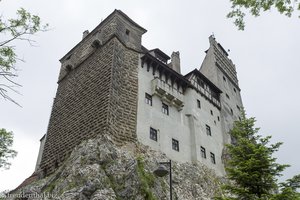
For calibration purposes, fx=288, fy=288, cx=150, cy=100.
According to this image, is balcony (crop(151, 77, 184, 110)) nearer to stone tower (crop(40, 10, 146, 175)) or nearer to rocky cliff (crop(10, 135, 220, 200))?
stone tower (crop(40, 10, 146, 175))

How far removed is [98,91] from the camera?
65.3 feet

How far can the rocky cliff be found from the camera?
14.1 metres

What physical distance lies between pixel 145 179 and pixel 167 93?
8890 millimetres

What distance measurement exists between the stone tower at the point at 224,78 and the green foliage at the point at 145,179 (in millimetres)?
13204

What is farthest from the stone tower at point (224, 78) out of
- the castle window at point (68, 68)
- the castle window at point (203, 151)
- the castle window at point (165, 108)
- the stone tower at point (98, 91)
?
the castle window at point (68, 68)

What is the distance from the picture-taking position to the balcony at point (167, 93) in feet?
73.0

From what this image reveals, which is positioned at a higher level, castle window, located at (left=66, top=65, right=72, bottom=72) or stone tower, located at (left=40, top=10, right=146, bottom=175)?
castle window, located at (left=66, top=65, right=72, bottom=72)

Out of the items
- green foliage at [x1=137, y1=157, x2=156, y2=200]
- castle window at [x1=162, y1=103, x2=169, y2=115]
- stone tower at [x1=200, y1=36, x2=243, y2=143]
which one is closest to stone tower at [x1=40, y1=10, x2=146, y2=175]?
green foliage at [x1=137, y1=157, x2=156, y2=200]

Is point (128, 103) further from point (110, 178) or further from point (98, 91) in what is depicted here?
point (110, 178)

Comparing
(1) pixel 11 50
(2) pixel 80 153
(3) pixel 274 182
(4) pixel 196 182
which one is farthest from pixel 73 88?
(3) pixel 274 182

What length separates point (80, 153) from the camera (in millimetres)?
16641

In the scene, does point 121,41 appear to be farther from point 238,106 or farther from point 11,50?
point 238,106

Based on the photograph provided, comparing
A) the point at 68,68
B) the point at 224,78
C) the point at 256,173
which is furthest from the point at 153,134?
the point at 224,78

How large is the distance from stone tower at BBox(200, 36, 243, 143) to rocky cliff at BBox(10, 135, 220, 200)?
457 inches
